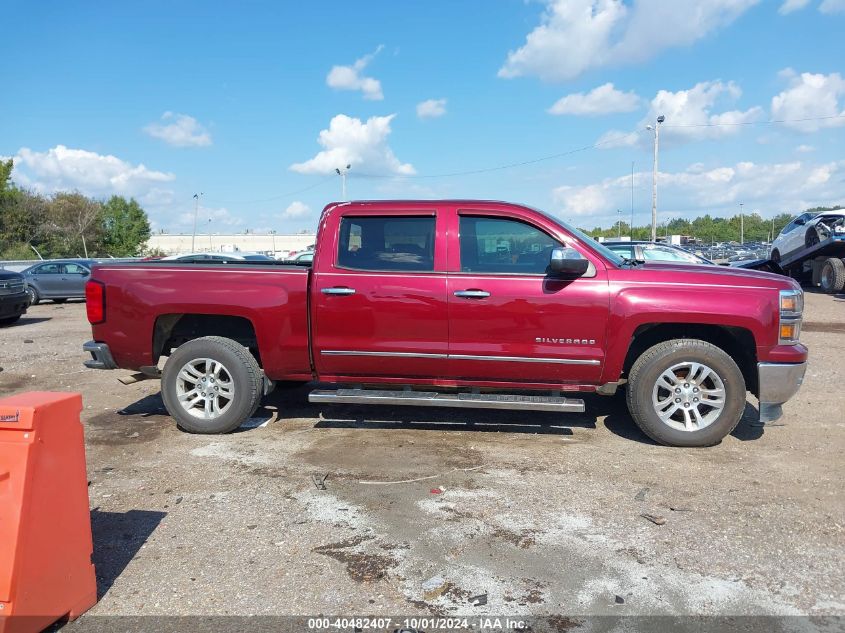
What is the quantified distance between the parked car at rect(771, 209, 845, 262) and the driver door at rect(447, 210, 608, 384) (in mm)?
16107

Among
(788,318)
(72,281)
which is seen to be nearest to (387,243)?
(788,318)

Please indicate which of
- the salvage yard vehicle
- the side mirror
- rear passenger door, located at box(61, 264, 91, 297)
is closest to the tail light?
the side mirror

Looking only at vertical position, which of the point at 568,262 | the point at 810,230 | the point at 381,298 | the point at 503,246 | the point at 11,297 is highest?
the point at 810,230

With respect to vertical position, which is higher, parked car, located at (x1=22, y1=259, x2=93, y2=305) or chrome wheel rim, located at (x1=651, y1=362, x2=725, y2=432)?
parked car, located at (x1=22, y1=259, x2=93, y2=305)

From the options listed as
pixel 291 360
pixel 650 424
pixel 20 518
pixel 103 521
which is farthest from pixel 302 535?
pixel 650 424

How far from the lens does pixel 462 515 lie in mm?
3842

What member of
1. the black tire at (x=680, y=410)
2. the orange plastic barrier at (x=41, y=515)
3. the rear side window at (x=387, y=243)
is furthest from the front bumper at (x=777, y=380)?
the orange plastic barrier at (x=41, y=515)

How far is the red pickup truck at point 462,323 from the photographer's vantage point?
494cm

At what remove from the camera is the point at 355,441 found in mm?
5305

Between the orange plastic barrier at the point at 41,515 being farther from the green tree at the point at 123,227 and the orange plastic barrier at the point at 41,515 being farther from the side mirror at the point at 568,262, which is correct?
the green tree at the point at 123,227

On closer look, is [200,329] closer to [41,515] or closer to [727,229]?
[41,515]

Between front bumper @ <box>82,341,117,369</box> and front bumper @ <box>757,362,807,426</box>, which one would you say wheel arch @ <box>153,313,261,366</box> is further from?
front bumper @ <box>757,362,807,426</box>

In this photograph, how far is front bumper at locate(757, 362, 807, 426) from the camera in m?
4.87

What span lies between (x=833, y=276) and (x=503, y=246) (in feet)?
54.1
